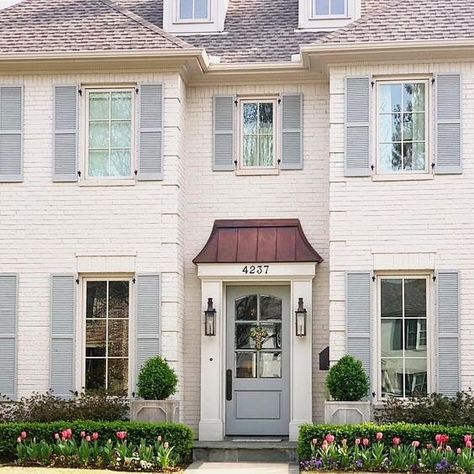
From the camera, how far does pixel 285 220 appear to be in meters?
17.0

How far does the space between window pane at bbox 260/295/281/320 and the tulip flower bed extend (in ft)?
8.93

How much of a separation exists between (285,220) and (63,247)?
3344 millimetres

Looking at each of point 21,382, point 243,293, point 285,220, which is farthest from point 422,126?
point 21,382

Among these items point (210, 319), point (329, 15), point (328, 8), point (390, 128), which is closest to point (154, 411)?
point (210, 319)

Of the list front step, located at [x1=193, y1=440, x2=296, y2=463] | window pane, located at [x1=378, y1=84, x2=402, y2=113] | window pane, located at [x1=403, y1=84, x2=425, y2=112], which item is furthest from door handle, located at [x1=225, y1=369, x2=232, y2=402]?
window pane, located at [x1=403, y1=84, x2=425, y2=112]

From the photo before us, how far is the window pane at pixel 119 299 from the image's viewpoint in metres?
16.5

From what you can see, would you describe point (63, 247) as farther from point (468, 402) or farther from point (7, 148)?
point (468, 402)

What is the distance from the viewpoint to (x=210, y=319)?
16.7m

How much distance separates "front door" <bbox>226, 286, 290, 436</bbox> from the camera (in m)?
16.8

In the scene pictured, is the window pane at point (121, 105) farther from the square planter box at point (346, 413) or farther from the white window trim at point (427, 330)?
the square planter box at point (346, 413)

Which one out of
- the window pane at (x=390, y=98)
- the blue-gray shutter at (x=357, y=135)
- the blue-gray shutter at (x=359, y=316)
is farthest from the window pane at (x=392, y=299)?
the window pane at (x=390, y=98)

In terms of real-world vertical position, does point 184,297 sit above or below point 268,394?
above

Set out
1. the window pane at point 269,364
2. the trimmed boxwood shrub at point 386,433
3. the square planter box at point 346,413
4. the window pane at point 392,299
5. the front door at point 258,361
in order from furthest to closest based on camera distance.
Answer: the window pane at point 269,364 < the front door at point 258,361 < the window pane at point 392,299 < the square planter box at point 346,413 < the trimmed boxwood shrub at point 386,433

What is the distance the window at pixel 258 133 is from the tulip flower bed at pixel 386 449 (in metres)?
4.52
